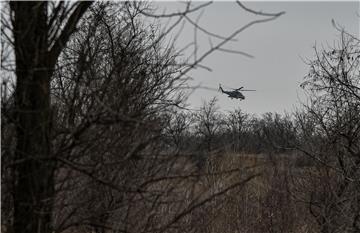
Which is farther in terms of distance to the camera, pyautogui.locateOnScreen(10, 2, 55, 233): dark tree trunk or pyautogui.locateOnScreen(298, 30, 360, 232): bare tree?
pyautogui.locateOnScreen(298, 30, 360, 232): bare tree

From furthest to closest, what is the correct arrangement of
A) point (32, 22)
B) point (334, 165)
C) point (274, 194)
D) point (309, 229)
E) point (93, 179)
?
1. point (274, 194)
2. point (309, 229)
3. point (334, 165)
4. point (93, 179)
5. point (32, 22)

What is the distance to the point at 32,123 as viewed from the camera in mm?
4277

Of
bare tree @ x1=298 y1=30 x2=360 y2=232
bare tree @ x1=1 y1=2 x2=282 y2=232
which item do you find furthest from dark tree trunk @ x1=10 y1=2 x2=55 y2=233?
bare tree @ x1=298 y1=30 x2=360 y2=232

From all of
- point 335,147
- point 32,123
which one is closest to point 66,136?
point 32,123

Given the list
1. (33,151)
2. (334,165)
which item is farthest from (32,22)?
(334,165)

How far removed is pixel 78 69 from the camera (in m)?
4.91

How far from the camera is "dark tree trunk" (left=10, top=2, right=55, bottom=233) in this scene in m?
4.17

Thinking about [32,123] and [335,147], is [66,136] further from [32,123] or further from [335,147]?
[335,147]


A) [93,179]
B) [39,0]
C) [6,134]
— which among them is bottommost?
[93,179]

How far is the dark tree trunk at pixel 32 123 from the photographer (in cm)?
417

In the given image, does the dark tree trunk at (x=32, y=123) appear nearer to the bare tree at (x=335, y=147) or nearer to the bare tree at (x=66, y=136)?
the bare tree at (x=66, y=136)

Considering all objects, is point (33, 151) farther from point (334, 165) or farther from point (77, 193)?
point (334, 165)

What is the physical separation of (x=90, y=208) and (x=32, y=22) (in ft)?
5.54

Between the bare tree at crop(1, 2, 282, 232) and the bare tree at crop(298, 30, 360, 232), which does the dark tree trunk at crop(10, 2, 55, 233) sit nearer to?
the bare tree at crop(1, 2, 282, 232)
